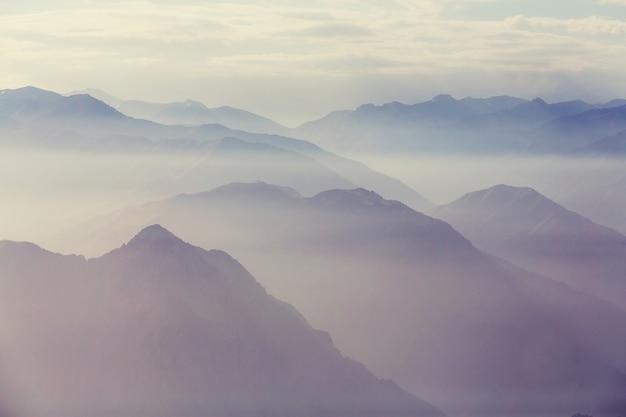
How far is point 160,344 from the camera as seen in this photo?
120250 millimetres

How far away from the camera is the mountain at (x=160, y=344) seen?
382 ft

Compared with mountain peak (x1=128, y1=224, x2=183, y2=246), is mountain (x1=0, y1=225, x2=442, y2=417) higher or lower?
lower

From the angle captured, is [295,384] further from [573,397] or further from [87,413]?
[573,397]

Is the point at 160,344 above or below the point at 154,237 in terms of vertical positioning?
below

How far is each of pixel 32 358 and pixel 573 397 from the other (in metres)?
96.7

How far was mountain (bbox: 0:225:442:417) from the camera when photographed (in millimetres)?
116500

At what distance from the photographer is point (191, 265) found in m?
132

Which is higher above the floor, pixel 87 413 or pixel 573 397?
pixel 87 413

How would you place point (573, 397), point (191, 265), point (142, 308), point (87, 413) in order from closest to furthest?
point (87, 413) → point (142, 308) → point (191, 265) → point (573, 397)

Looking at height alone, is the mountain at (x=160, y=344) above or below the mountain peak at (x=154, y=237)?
below

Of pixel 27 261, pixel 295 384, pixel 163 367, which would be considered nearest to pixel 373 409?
pixel 295 384

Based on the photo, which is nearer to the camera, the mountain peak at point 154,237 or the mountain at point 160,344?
the mountain at point 160,344

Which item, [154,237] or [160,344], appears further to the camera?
[154,237]

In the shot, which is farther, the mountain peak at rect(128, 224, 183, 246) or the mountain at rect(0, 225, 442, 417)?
the mountain peak at rect(128, 224, 183, 246)
